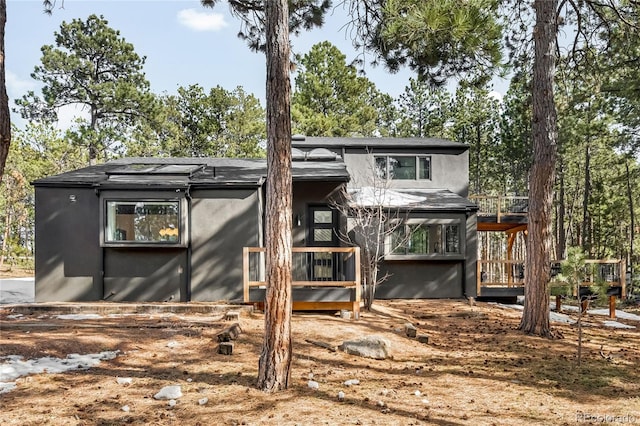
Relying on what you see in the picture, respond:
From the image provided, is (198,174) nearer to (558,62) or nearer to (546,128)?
(546,128)

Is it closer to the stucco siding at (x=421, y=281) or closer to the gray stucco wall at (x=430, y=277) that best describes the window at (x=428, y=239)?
the gray stucco wall at (x=430, y=277)

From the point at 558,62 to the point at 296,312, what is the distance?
302 inches

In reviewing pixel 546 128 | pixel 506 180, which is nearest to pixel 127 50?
pixel 546 128

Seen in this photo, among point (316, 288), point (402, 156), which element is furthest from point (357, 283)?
point (402, 156)

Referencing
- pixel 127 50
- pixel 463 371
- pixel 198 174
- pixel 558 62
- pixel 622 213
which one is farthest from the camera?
pixel 622 213

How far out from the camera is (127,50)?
845 inches

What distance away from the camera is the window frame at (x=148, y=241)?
366 inches

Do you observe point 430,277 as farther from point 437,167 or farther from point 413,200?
point 437,167

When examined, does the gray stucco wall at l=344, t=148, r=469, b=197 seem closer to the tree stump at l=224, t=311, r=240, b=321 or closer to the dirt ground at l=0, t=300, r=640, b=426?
the dirt ground at l=0, t=300, r=640, b=426

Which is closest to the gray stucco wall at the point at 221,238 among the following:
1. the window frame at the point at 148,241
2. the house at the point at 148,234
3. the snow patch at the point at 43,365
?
the house at the point at 148,234

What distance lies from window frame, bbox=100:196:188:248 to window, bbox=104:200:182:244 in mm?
19

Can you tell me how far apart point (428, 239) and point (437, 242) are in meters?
0.26

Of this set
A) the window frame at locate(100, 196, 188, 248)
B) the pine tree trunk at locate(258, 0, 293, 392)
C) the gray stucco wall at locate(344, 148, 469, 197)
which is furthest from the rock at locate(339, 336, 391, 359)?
the gray stucco wall at locate(344, 148, 469, 197)

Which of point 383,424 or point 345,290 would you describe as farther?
point 345,290
